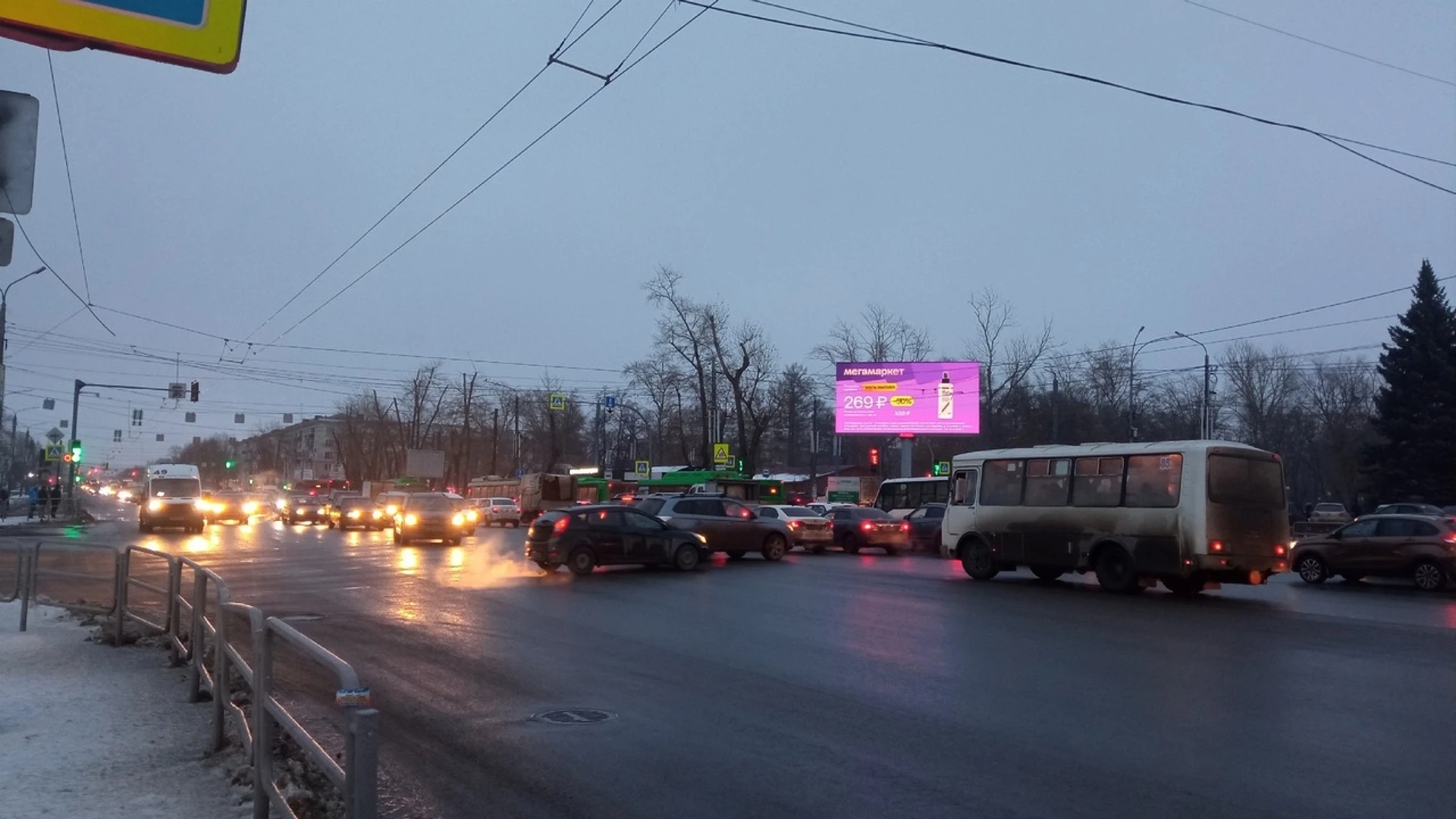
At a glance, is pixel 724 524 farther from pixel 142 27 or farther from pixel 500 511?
pixel 500 511

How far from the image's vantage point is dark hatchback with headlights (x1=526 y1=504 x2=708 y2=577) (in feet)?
76.7

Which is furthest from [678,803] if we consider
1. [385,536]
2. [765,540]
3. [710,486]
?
[710,486]

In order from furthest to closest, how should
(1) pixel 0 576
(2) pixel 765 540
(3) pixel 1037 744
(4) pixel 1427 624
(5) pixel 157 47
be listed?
1. (2) pixel 765 540
2. (1) pixel 0 576
3. (4) pixel 1427 624
4. (3) pixel 1037 744
5. (5) pixel 157 47

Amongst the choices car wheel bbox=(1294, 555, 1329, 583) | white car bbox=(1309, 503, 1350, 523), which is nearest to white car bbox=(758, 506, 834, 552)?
car wheel bbox=(1294, 555, 1329, 583)

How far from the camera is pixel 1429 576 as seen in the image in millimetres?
21516

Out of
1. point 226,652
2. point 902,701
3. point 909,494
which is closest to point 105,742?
point 226,652

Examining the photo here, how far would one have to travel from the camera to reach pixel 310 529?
2029 inches

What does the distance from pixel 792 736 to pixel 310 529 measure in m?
47.8

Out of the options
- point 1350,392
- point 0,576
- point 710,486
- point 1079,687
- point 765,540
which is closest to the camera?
point 1079,687

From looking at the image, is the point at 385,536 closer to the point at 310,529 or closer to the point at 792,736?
the point at 310,529

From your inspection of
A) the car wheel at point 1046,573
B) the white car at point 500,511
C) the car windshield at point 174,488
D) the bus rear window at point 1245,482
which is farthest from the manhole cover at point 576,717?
the white car at point 500,511

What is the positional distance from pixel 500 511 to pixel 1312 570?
4377 cm

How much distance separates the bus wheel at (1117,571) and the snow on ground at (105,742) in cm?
1515

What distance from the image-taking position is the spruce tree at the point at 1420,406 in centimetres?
5506
